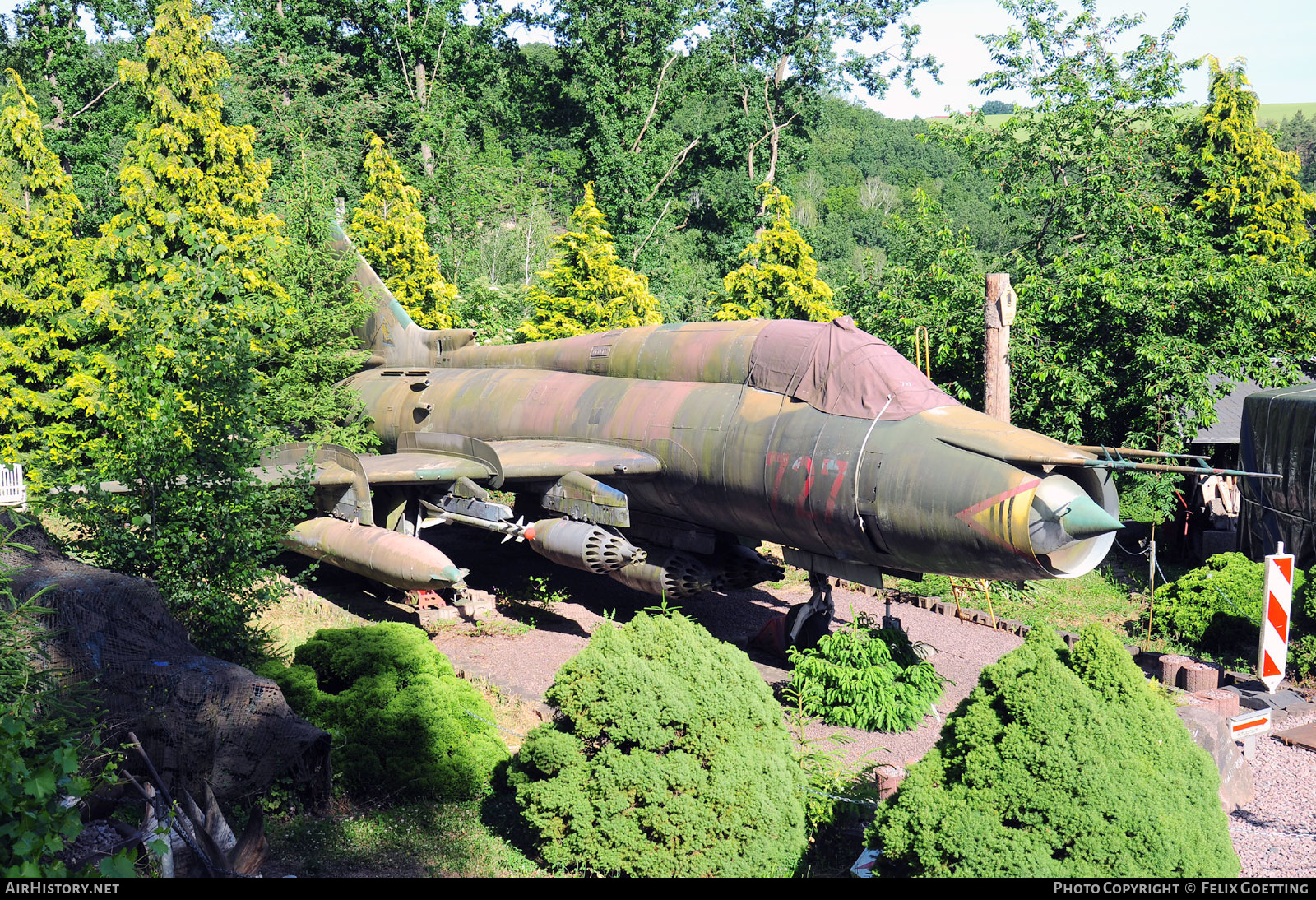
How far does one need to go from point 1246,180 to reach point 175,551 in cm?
2594

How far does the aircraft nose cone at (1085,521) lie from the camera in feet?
24.6

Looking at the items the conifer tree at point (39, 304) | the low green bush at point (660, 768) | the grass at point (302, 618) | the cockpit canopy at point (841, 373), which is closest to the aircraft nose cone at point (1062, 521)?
the cockpit canopy at point (841, 373)

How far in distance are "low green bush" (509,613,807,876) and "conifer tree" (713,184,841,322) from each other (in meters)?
17.2

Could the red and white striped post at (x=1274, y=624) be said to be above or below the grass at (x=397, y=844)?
above

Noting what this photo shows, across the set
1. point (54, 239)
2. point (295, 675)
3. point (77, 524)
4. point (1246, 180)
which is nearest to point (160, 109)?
point (54, 239)

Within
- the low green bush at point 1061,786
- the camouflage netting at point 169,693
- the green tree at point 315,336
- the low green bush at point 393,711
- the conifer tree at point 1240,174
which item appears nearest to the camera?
the low green bush at point 1061,786

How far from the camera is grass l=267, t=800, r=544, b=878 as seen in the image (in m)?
6.05

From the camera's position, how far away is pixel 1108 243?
18406 millimetres

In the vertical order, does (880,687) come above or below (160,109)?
below

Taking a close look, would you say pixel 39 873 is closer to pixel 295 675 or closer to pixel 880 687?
pixel 295 675

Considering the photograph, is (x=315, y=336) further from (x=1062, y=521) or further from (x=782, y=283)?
(x=1062, y=521)

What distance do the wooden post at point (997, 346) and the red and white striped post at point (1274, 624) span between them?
15.1ft

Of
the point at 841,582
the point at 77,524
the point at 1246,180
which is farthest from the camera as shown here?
the point at 1246,180

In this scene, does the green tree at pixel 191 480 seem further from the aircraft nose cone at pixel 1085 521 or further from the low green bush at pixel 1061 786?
the aircraft nose cone at pixel 1085 521
